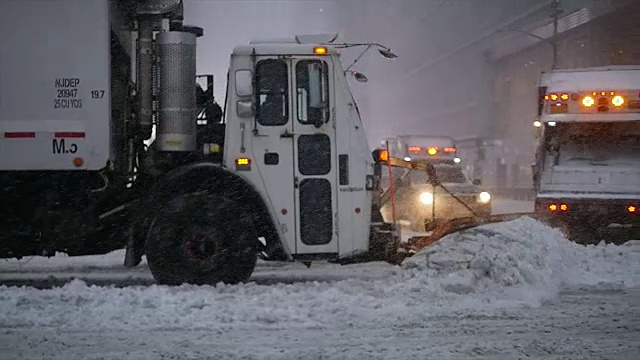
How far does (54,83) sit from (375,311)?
4285mm

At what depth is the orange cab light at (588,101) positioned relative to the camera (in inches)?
625

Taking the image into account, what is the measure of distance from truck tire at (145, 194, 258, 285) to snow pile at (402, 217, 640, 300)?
2.08 metres

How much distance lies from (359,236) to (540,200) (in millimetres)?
6550

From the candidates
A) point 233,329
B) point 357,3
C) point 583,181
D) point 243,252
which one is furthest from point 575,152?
point 357,3

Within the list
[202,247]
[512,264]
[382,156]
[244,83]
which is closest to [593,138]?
[512,264]

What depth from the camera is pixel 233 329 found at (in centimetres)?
805

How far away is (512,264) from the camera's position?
10.2 metres

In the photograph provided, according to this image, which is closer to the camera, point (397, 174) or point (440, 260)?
point (440, 260)

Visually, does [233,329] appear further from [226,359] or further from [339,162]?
[339,162]

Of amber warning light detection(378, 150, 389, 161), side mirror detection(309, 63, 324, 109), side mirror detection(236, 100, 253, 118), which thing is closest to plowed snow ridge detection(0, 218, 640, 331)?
amber warning light detection(378, 150, 389, 161)

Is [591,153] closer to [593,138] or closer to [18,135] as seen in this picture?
[593,138]

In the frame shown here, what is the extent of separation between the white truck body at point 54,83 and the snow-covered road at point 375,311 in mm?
1479

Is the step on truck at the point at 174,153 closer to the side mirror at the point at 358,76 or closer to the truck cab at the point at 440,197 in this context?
the side mirror at the point at 358,76

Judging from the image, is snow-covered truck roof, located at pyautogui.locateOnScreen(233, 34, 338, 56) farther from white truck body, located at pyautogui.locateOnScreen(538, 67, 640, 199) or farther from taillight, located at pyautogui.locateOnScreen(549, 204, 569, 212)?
white truck body, located at pyautogui.locateOnScreen(538, 67, 640, 199)
